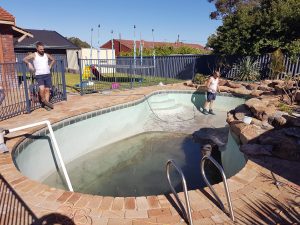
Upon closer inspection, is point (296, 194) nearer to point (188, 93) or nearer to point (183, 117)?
point (183, 117)

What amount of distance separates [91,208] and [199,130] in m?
7.31

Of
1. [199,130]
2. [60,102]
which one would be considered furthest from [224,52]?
[60,102]

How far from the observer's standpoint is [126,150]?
8.24 meters

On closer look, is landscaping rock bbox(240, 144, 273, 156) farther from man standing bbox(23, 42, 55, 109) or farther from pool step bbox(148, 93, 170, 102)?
pool step bbox(148, 93, 170, 102)

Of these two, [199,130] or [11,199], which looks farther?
[199,130]

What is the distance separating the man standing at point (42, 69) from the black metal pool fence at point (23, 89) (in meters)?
0.25

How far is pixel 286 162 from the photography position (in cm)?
484

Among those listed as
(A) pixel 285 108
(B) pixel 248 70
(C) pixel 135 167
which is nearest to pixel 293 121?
(A) pixel 285 108

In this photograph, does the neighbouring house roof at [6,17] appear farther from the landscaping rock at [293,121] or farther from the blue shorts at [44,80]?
the landscaping rock at [293,121]

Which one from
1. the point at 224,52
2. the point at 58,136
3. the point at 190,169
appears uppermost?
the point at 224,52

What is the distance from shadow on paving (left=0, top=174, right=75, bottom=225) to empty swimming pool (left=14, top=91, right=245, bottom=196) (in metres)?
1.62

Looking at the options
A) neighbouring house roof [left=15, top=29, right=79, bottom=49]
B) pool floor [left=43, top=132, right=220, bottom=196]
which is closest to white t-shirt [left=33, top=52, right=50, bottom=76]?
pool floor [left=43, top=132, right=220, bottom=196]

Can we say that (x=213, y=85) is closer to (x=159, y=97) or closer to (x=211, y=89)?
(x=211, y=89)

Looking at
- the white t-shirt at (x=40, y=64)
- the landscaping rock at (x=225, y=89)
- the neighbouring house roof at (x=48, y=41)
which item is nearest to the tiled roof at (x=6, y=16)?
the white t-shirt at (x=40, y=64)
